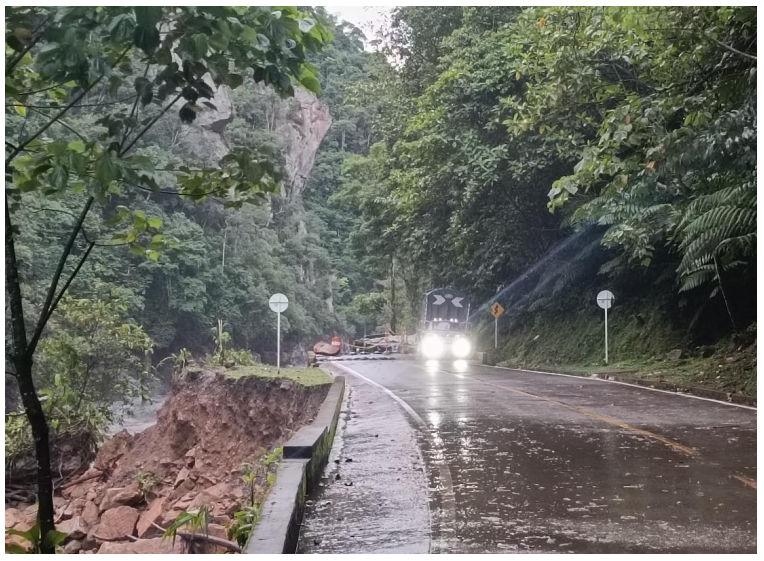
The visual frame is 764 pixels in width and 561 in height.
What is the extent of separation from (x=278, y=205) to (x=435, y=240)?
34.9 ft

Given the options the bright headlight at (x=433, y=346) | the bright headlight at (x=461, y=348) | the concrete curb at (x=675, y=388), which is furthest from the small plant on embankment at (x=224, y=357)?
the bright headlight at (x=461, y=348)

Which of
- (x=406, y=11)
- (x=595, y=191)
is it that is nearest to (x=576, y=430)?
(x=595, y=191)

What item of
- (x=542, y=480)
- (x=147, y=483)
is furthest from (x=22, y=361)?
(x=147, y=483)

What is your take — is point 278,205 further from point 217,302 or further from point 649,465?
point 649,465

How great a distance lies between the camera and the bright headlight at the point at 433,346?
29.9 meters

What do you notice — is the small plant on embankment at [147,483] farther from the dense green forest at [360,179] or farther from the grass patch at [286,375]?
the grass patch at [286,375]

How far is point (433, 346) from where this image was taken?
30094 mm

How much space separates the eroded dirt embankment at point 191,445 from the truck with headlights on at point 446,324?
14.0 metres

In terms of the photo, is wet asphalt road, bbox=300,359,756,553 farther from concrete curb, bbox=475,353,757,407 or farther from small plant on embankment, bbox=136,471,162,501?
small plant on embankment, bbox=136,471,162,501

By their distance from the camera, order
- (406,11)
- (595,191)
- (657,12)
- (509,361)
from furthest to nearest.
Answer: (509,361)
(406,11)
(595,191)
(657,12)

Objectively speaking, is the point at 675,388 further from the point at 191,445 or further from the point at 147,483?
the point at 191,445

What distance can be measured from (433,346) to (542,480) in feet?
79.1

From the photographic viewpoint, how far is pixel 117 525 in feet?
27.2

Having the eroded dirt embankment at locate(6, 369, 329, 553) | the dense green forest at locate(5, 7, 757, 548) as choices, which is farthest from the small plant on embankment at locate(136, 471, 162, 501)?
the dense green forest at locate(5, 7, 757, 548)
